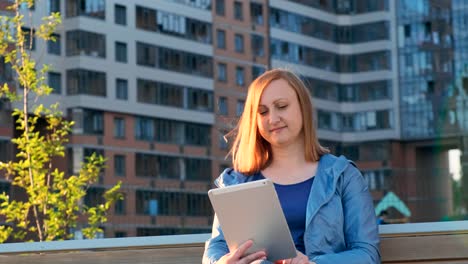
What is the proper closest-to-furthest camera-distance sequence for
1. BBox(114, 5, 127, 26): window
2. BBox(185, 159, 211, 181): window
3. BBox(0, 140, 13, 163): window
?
BBox(0, 140, 13, 163): window < BBox(114, 5, 127, 26): window < BBox(185, 159, 211, 181): window

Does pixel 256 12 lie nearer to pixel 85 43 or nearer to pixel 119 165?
pixel 85 43

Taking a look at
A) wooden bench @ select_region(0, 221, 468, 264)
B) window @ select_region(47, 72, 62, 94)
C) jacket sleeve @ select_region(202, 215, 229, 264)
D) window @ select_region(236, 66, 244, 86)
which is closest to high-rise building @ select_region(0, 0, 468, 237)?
window @ select_region(47, 72, 62, 94)

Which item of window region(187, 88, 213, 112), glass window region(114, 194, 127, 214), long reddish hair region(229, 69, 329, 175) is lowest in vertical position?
glass window region(114, 194, 127, 214)

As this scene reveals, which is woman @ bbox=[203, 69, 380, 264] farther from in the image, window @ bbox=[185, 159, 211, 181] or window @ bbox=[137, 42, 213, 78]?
window @ bbox=[185, 159, 211, 181]

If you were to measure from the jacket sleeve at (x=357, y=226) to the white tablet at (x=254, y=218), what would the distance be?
122 millimetres

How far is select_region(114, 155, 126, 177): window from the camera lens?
47031 millimetres

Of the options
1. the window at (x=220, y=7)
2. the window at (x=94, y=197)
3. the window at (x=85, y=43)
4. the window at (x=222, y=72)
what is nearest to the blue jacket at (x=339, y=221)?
the window at (x=94, y=197)

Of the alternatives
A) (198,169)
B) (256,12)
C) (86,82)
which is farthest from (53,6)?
(198,169)

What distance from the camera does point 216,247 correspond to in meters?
2.94

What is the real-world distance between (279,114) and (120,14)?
44176mm

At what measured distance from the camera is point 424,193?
41.9 metres

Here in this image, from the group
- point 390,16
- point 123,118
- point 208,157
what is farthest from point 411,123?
point 123,118

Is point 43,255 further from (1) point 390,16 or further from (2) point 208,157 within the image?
(1) point 390,16

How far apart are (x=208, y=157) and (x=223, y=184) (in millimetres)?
47746
